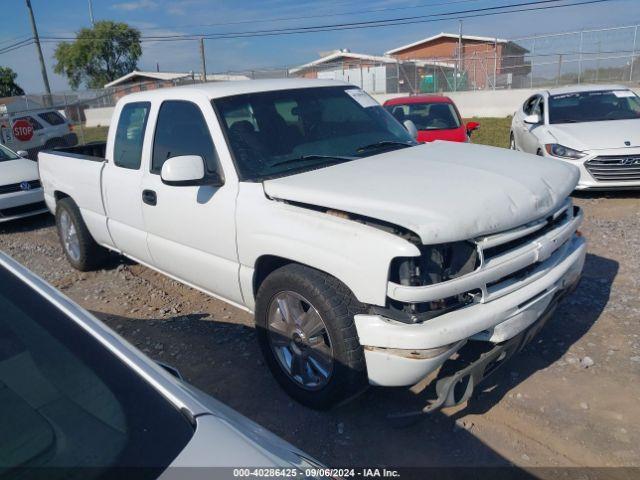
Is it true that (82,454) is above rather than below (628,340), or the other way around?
above

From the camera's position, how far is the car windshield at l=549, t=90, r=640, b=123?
860cm

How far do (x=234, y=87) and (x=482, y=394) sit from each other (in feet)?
9.35

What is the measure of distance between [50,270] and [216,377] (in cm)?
377

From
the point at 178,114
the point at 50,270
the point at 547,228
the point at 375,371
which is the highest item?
the point at 178,114

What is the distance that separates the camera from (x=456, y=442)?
295 cm

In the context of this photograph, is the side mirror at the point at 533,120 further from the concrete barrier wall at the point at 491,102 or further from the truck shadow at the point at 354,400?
the concrete barrier wall at the point at 491,102

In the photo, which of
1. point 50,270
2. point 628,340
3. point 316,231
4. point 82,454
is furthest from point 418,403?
point 50,270

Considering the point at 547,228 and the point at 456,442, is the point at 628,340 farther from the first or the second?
the point at 456,442

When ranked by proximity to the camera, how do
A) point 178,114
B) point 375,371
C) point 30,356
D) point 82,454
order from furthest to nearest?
point 178,114 < point 375,371 < point 30,356 < point 82,454

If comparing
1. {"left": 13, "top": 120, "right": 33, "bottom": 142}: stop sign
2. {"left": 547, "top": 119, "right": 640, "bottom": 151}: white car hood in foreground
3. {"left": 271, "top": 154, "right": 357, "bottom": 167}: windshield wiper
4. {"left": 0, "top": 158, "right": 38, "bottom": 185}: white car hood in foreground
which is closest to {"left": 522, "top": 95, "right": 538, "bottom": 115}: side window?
{"left": 547, "top": 119, "right": 640, "bottom": 151}: white car hood in foreground

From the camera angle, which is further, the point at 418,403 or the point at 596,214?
the point at 596,214

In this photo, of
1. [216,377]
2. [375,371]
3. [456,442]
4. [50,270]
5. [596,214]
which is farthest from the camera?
[596,214]

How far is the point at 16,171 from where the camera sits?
9016 millimetres

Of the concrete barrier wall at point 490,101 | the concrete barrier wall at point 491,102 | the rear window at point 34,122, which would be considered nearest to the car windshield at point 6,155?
the rear window at point 34,122
